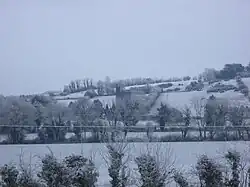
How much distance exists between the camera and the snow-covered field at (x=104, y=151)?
11480 mm

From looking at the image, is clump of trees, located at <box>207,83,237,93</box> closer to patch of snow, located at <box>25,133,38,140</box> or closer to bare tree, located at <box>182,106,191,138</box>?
bare tree, located at <box>182,106,191,138</box>

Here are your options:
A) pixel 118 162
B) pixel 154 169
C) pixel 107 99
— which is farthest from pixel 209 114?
pixel 154 169

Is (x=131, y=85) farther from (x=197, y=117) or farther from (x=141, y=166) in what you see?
(x=141, y=166)

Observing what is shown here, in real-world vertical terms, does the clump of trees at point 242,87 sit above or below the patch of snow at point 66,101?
above

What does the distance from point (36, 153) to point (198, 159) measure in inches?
178

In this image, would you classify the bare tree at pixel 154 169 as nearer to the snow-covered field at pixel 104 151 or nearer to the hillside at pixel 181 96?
the snow-covered field at pixel 104 151

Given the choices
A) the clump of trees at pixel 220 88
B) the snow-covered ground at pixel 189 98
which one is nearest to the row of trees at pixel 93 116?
the snow-covered ground at pixel 189 98

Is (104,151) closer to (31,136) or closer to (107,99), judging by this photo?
(31,136)

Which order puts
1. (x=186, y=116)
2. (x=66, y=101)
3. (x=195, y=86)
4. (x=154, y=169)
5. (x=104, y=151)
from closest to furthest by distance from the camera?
(x=154, y=169) → (x=104, y=151) → (x=186, y=116) → (x=66, y=101) → (x=195, y=86)

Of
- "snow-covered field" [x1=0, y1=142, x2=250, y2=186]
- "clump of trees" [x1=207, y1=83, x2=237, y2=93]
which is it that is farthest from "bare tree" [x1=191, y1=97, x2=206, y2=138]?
"snow-covered field" [x1=0, y1=142, x2=250, y2=186]

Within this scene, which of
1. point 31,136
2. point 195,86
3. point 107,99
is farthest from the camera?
point 195,86

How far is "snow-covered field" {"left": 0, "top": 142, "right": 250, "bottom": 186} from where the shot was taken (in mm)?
11480

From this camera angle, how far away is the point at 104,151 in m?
12.1

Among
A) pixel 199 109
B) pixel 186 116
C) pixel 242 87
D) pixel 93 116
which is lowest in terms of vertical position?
pixel 186 116
